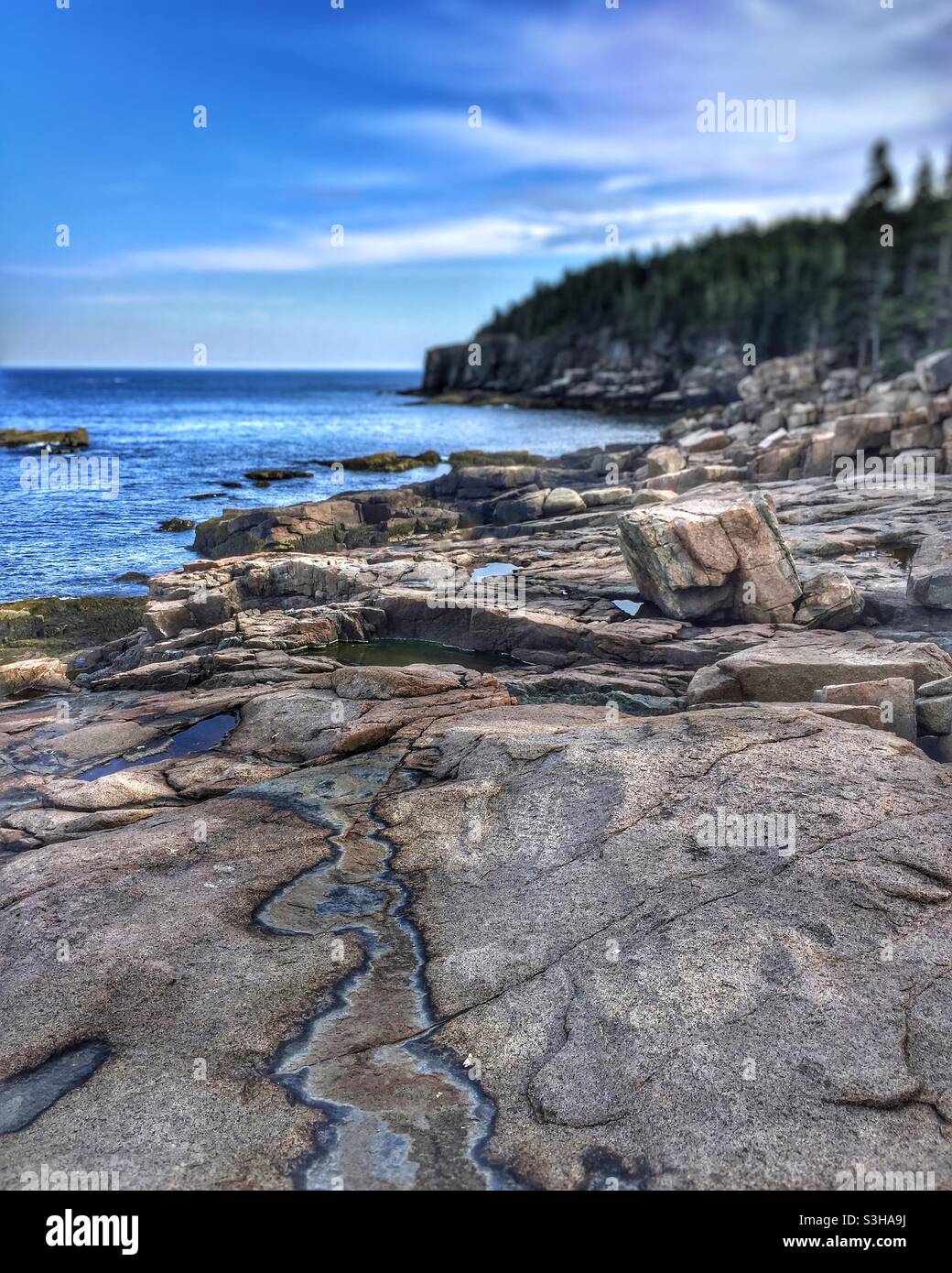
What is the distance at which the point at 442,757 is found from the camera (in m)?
13.4

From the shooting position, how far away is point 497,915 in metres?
9.88

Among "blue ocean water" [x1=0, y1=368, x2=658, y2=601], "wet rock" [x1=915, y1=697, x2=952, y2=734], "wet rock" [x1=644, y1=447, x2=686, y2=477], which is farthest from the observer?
"wet rock" [x1=644, y1=447, x2=686, y2=477]

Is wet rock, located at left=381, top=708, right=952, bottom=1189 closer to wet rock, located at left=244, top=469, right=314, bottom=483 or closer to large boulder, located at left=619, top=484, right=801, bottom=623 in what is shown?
large boulder, located at left=619, top=484, right=801, bottom=623

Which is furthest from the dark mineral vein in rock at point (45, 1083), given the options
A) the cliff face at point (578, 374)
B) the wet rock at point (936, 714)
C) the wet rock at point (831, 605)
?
the cliff face at point (578, 374)

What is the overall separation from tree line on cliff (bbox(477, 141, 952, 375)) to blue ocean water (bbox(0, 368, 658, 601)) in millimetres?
24864

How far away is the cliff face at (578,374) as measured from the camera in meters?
127

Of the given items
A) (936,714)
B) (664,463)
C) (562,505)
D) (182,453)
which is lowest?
(936,714)

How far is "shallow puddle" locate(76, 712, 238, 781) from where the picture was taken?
595 inches

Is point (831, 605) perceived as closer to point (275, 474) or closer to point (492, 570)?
point (492, 570)

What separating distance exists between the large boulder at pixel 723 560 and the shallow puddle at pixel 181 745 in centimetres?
978

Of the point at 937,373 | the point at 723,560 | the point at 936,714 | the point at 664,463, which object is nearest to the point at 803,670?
the point at 936,714

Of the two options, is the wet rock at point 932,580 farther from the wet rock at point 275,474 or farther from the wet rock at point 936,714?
the wet rock at point 275,474

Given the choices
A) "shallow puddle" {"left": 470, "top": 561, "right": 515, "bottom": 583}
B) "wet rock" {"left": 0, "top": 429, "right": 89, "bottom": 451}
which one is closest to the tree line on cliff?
"shallow puddle" {"left": 470, "top": 561, "right": 515, "bottom": 583}

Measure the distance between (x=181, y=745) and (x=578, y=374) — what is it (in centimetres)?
14182
